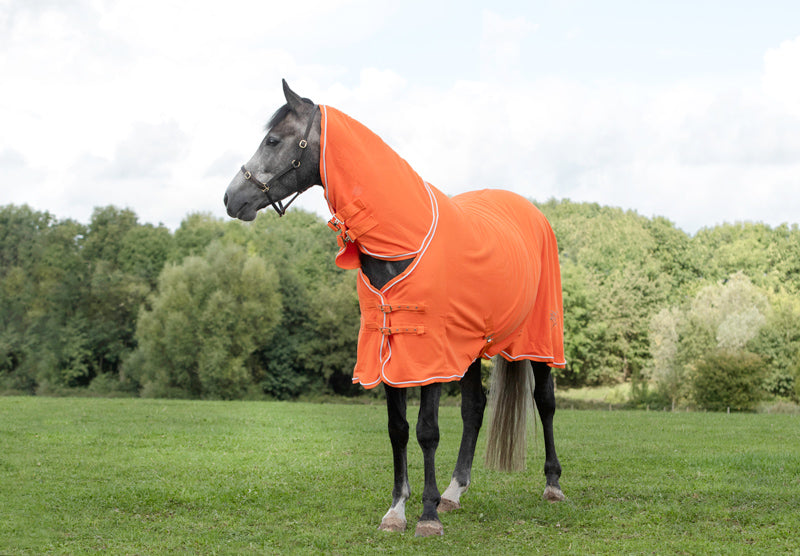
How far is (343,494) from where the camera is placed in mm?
6844

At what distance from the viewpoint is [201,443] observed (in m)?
10.6

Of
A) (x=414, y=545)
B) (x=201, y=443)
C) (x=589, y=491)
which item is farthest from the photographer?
(x=201, y=443)

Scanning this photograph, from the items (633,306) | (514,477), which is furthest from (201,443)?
(633,306)

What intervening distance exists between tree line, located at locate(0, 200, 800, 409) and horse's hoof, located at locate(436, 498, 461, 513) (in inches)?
1051

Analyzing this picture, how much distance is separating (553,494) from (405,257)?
3018 mm

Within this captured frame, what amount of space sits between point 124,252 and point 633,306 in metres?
38.8

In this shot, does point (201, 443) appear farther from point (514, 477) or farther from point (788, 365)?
point (788, 365)

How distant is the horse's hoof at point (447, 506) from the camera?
6.23 metres

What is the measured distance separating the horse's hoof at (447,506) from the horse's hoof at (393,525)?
825 millimetres

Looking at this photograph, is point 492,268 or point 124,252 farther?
point 124,252

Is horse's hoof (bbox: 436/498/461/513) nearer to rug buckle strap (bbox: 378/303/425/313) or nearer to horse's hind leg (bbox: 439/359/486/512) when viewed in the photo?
horse's hind leg (bbox: 439/359/486/512)

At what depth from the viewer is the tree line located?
137 feet

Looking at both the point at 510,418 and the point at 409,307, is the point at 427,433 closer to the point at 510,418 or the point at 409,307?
the point at 409,307

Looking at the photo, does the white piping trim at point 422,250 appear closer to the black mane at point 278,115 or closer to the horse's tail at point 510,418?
the black mane at point 278,115
